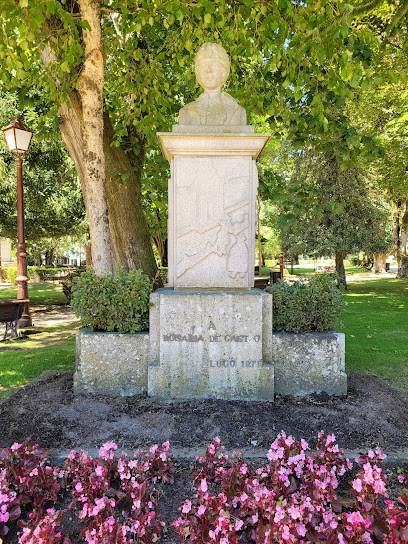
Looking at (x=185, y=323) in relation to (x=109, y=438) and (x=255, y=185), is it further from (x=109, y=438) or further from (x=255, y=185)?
(x=255, y=185)

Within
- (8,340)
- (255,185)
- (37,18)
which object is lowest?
(8,340)

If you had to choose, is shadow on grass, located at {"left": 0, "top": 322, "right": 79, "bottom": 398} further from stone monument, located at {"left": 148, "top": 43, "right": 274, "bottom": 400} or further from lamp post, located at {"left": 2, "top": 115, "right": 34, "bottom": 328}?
stone monument, located at {"left": 148, "top": 43, "right": 274, "bottom": 400}

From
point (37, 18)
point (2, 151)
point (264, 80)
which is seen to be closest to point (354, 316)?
point (264, 80)

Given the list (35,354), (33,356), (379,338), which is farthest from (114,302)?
(379,338)

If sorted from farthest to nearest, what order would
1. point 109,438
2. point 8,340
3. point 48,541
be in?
point 8,340
point 109,438
point 48,541

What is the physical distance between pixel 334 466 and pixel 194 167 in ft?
9.99

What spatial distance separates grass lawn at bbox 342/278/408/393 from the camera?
5.50 metres

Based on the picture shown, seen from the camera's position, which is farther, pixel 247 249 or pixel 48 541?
pixel 247 249

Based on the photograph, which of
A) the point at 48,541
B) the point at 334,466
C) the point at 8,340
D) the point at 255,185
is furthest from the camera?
the point at 8,340

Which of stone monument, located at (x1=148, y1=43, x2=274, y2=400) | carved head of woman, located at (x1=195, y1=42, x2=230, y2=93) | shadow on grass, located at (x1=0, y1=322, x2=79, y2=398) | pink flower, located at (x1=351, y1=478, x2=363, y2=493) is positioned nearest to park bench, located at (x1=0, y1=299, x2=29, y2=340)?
shadow on grass, located at (x1=0, y1=322, x2=79, y2=398)

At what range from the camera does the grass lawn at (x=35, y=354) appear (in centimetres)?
533

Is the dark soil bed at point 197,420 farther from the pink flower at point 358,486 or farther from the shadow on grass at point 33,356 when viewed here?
the shadow on grass at point 33,356

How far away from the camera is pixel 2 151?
13.0 meters

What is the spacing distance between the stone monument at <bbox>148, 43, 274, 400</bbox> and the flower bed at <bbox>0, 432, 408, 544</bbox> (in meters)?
1.30
